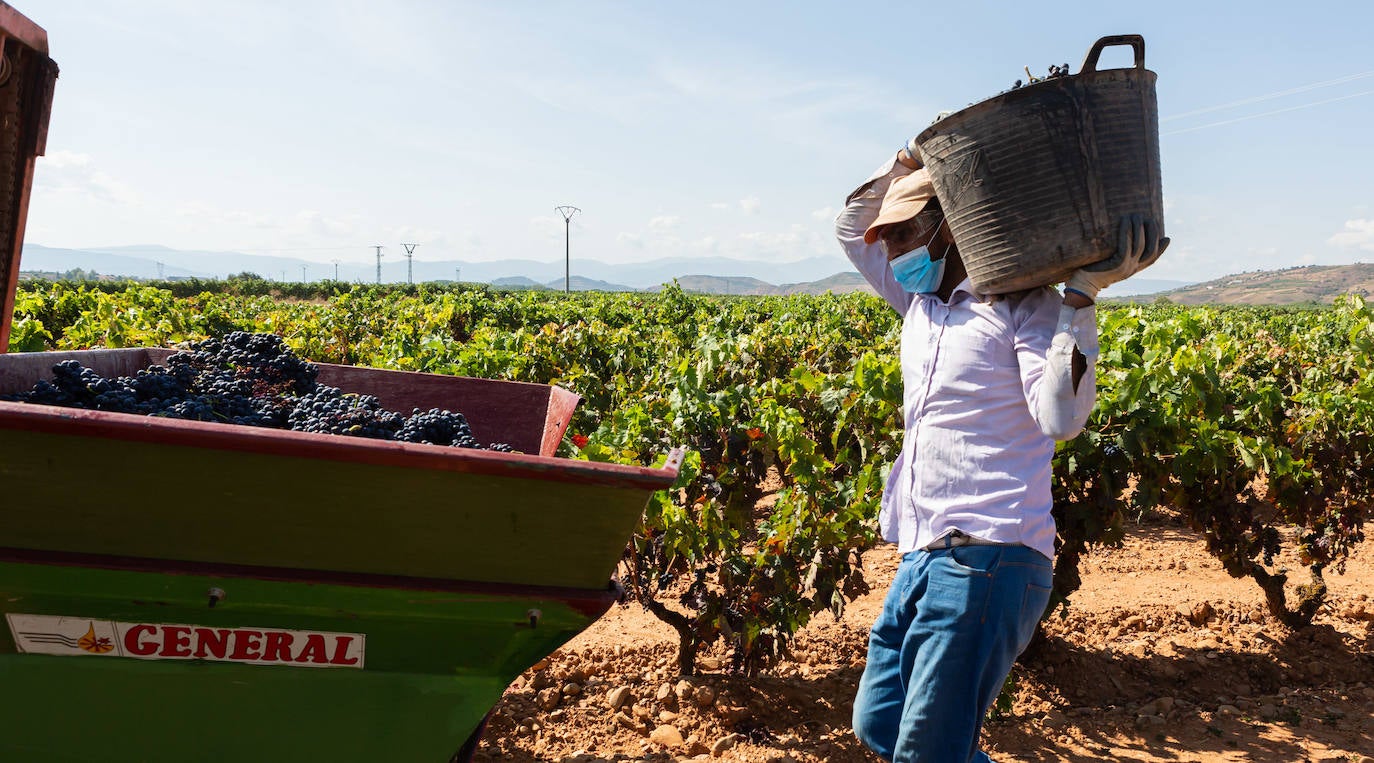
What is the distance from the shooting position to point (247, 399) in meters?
2.73

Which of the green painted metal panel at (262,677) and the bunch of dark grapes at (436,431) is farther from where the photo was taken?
the bunch of dark grapes at (436,431)

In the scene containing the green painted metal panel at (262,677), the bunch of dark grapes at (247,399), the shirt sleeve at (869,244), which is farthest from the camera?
the shirt sleeve at (869,244)

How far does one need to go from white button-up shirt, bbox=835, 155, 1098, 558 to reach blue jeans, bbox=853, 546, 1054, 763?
7 centimetres

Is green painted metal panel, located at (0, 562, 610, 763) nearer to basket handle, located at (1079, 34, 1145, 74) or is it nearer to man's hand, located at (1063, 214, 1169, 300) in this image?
man's hand, located at (1063, 214, 1169, 300)

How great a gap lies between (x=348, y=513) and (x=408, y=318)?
11758 mm

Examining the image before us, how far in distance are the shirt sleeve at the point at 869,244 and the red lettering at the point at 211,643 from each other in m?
1.96

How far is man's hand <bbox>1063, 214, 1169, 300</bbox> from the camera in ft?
6.66

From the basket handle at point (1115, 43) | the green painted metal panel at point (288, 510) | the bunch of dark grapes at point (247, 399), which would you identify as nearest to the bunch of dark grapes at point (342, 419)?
the bunch of dark grapes at point (247, 399)

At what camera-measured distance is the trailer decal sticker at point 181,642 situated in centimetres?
197

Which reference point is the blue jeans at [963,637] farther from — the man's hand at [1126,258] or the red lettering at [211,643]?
the red lettering at [211,643]

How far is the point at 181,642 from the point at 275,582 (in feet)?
0.94

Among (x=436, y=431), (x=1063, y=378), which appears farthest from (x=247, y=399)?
(x=1063, y=378)

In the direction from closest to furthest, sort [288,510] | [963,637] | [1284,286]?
Answer: [288,510] → [963,637] → [1284,286]

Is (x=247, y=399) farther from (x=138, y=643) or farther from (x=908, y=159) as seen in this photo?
(x=908, y=159)
